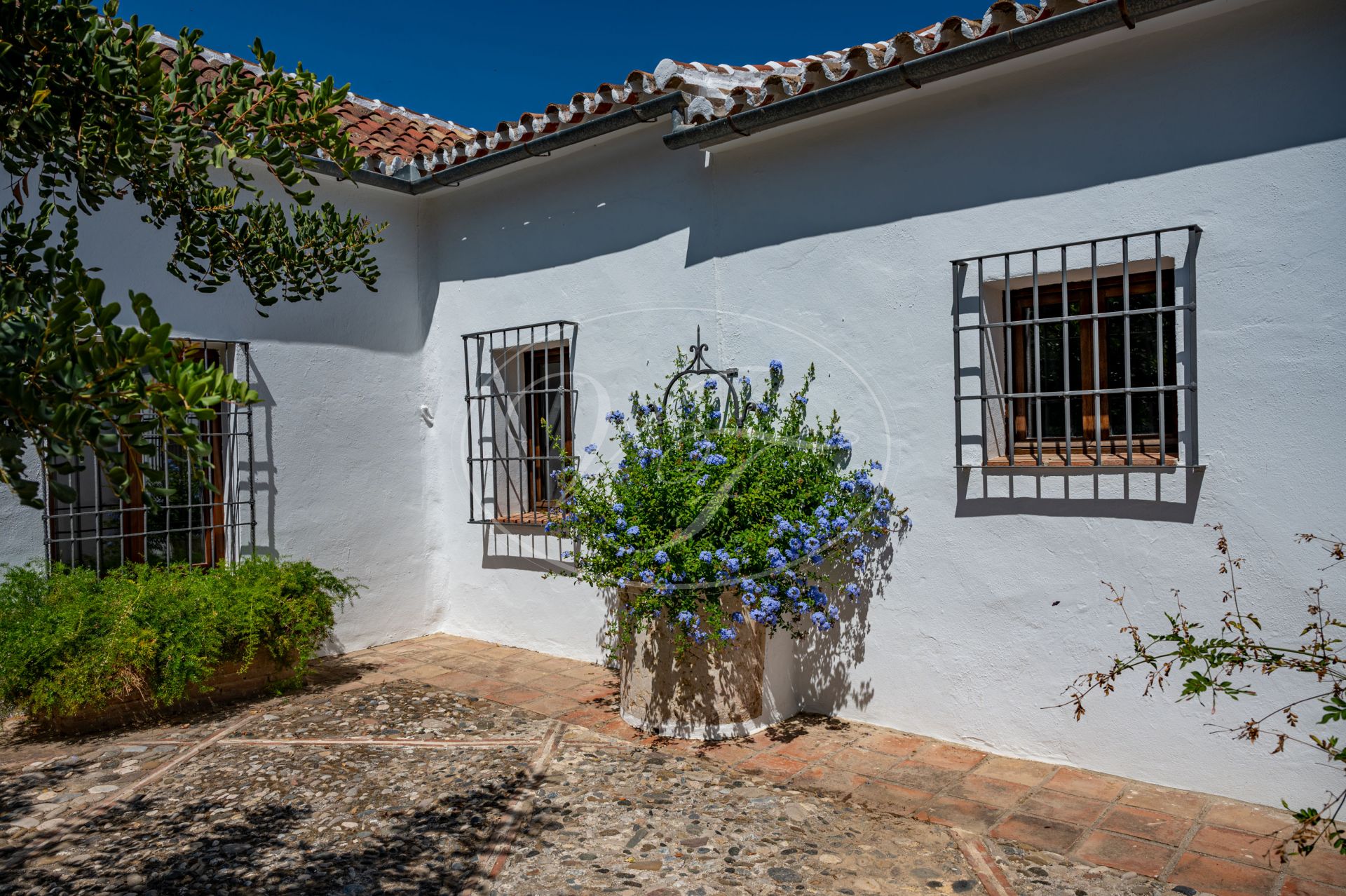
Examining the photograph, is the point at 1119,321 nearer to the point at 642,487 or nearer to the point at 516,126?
the point at 642,487

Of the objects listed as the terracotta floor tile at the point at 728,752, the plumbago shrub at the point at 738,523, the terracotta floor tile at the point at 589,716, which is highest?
the plumbago shrub at the point at 738,523

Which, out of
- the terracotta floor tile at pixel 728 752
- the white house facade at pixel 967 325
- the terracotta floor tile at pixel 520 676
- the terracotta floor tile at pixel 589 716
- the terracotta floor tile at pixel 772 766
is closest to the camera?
the white house facade at pixel 967 325

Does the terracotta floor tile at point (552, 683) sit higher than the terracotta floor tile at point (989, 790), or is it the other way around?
the terracotta floor tile at point (552, 683)

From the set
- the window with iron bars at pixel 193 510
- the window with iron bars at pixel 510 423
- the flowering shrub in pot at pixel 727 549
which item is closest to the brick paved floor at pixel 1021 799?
the flowering shrub in pot at pixel 727 549

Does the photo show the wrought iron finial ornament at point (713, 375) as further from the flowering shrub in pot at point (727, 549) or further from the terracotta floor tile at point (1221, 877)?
the terracotta floor tile at point (1221, 877)

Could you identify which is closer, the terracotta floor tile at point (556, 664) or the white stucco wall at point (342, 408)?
the white stucco wall at point (342, 408)

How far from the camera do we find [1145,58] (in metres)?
4.29

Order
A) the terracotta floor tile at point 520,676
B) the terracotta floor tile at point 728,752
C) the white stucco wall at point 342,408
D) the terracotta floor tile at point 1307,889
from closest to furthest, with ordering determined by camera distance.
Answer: the terracotta floor tile at point 1307,889
the terracotta floor tile at point 728,752
the terracotta floor tile at point 520,676
the white stucco wall at point 342,408

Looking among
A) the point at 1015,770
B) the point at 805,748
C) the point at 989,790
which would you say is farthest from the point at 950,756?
the point at 805,748

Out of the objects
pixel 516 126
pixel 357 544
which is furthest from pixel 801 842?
pixel 516 126

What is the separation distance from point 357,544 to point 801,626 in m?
3.63

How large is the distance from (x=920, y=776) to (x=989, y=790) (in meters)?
0.32

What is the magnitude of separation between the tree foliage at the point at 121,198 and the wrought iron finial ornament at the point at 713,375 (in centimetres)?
233

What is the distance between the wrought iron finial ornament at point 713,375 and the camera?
5.72 meters
